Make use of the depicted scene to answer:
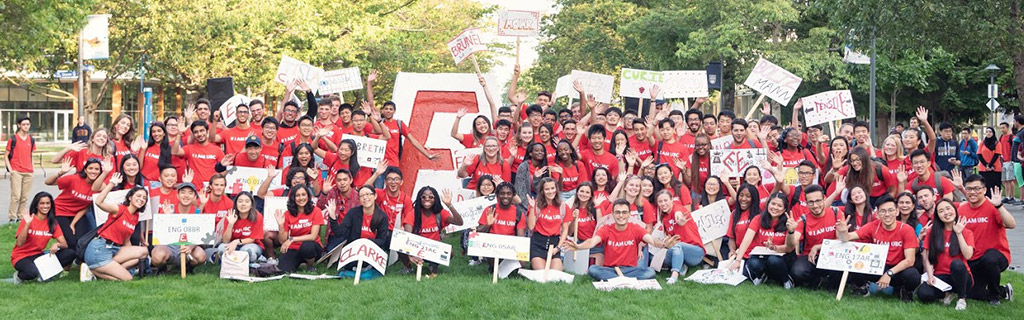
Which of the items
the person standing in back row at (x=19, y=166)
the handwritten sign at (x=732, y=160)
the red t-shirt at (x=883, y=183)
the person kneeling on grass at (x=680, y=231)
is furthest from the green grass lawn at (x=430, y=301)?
the person standing in back row at (x=19, y=166)

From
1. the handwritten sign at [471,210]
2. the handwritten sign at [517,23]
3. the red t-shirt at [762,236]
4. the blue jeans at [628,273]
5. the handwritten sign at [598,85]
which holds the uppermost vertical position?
the handwritten sign at [517,23]

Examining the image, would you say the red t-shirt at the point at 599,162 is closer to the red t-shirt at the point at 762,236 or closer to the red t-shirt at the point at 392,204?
the red t-shirt at the point at 762,236

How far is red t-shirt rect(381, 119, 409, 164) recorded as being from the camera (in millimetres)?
13586

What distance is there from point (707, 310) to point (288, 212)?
4.86 metres

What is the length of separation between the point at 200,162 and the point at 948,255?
8459 millimetres

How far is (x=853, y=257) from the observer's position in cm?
986

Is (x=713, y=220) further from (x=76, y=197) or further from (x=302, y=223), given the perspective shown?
(x=76, y=197)

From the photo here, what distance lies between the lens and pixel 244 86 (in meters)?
33.9

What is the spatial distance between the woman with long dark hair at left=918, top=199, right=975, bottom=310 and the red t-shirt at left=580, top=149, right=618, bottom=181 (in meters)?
3.99

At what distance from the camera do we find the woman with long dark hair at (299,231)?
11.2 m

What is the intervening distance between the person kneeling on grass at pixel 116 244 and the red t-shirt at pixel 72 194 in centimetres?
51

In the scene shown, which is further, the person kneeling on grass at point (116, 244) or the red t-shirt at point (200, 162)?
the red t-shirt at point (200, 162)

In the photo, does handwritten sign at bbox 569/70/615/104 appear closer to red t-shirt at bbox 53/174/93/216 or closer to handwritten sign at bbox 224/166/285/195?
handwritten sign at bbox 224/166/285/195

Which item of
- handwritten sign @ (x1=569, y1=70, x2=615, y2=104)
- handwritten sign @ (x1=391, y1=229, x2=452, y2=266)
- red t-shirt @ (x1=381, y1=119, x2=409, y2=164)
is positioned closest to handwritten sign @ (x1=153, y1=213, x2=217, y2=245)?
handwritten sign @ (x1=391, y1=229, x2=452, y2=266)
